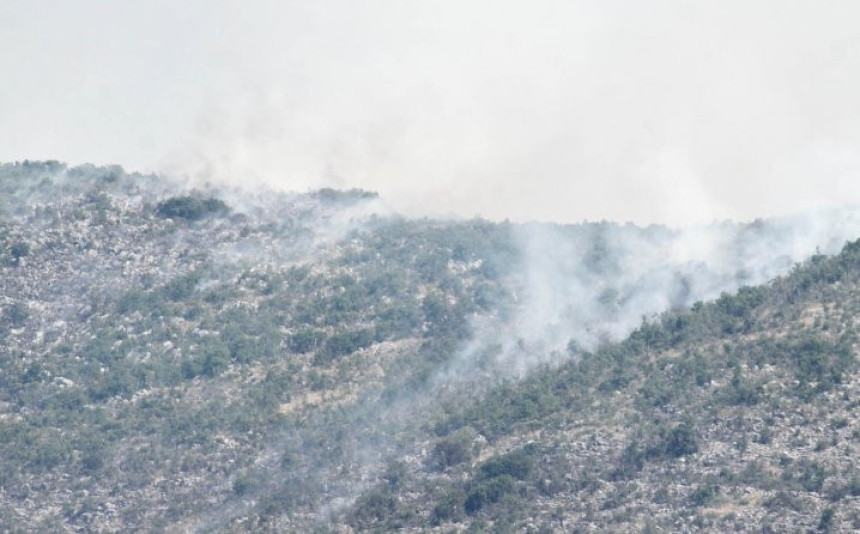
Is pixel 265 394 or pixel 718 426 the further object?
pixel 265 394

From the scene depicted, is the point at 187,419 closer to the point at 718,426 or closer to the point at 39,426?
the point at 39,426

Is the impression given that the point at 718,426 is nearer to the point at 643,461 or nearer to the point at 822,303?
the point at 643,461

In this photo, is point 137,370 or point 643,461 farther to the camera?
point 137,370

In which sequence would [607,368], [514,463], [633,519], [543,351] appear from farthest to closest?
[543,351] < [607,368] < [514,463] < [633,519]

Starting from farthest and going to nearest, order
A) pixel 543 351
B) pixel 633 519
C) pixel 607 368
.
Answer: pixel 543 351, pixel 607 368, pixel 633 519

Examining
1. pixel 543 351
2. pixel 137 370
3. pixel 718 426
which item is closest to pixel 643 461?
pixel 718 426

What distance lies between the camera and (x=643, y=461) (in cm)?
16462

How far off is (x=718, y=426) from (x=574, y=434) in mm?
10943

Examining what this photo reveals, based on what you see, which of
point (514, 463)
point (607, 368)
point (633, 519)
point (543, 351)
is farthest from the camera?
point (543, 351)

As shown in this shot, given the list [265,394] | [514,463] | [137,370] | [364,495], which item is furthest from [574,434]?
[137,370]

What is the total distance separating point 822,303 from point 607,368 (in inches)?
668

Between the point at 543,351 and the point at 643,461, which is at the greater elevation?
the point at 543,351

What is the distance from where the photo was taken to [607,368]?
598 feet

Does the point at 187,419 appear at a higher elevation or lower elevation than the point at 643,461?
higher
